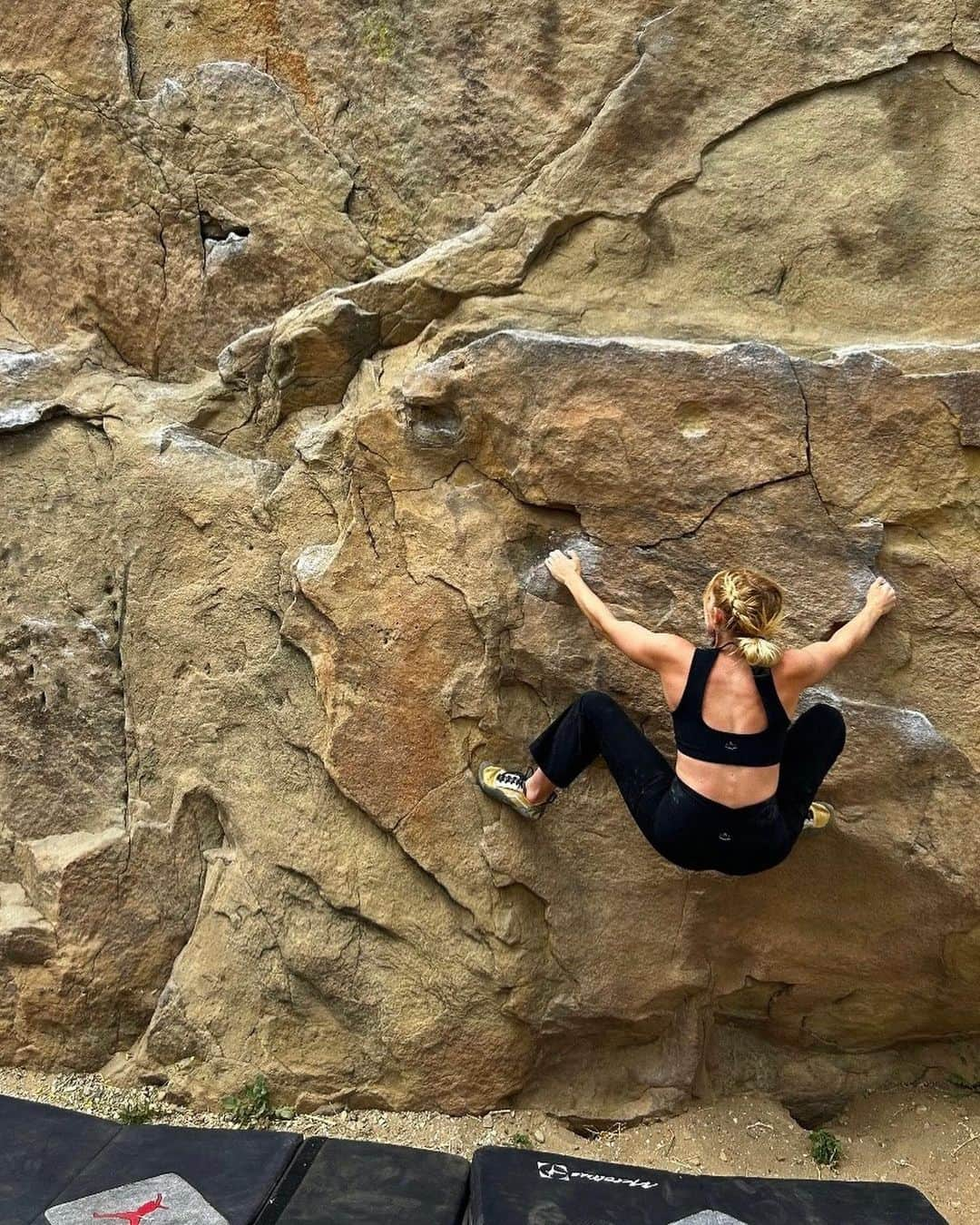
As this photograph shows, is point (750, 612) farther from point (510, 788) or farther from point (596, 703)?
point (510, 788)

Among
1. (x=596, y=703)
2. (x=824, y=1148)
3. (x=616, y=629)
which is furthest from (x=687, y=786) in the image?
(x=824, y=1148)

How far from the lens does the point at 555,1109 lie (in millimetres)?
3482

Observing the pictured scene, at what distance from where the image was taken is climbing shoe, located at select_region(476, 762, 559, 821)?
3.26 meters

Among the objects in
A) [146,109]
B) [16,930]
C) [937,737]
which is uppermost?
[146,109]

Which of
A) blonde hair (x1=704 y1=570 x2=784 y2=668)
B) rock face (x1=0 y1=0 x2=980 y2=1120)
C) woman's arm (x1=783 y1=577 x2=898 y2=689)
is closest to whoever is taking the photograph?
blonde hair (x1=704 y1=570 x2=784 y2=668)

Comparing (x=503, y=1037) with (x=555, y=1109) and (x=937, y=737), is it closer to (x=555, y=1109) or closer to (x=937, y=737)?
(x=555, y=1109)

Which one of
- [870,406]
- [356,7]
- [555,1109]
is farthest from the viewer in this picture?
[356,7]

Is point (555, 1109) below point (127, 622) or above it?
→ below

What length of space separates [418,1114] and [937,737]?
1.98 m

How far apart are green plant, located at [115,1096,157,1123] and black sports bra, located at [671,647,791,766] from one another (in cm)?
210

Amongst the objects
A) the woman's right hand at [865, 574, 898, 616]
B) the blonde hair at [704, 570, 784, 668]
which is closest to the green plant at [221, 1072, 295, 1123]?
the blonde hair at [704, 570, 784, 668]

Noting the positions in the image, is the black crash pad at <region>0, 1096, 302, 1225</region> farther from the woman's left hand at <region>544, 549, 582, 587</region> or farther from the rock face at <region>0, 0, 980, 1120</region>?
the woman's left hand at <region>544, 549, 582, 587</region>

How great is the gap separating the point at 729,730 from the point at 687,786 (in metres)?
0.19

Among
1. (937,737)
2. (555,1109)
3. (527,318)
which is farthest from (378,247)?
(555,1109)
